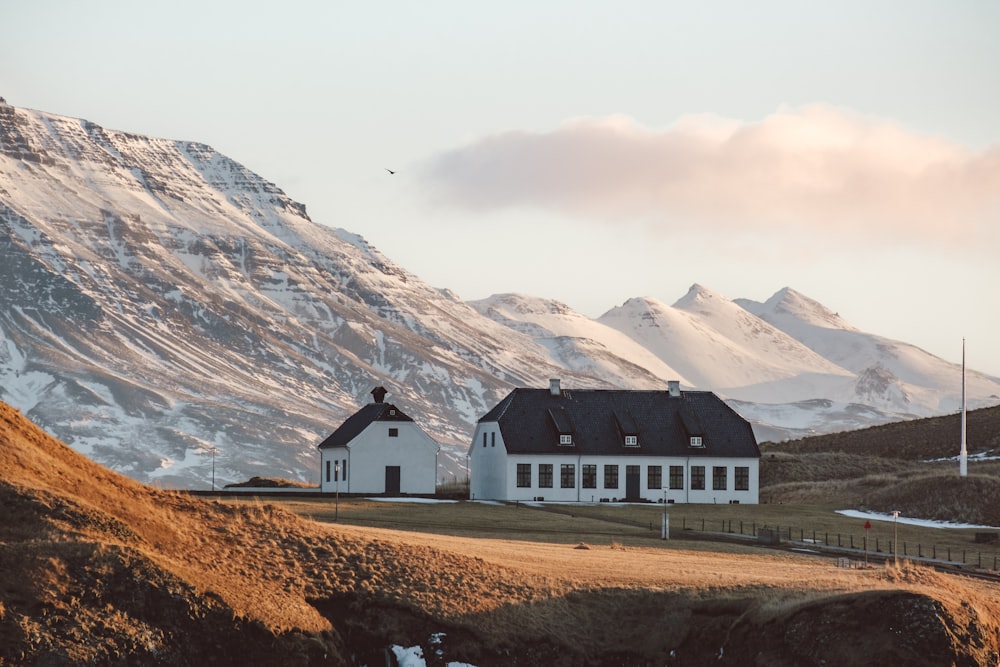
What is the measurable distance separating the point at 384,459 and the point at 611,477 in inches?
695

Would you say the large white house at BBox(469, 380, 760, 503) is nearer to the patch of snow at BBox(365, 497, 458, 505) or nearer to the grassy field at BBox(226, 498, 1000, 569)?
the grassy field at BBox(226, 498, 1000, 569)

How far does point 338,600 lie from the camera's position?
1903 inches

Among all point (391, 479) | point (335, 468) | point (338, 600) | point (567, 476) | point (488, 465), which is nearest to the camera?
point (338, 600)

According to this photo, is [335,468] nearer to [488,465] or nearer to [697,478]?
[488,465]

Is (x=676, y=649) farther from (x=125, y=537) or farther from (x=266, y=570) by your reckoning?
(x=125, y=537)

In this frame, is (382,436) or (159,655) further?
(382,436)

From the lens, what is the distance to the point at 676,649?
4747 centimetres

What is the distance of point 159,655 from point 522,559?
17094 millimetres

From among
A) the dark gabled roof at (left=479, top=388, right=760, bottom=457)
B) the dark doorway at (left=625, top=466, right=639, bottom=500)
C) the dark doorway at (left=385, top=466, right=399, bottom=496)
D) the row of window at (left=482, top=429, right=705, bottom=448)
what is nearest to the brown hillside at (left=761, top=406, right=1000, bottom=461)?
the dark gabled roof at (left=479, top=388, right=760, bottom=457)

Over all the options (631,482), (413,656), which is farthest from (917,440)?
(413,656)

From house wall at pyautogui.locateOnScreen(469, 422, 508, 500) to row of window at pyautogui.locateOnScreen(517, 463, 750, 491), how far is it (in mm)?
1871

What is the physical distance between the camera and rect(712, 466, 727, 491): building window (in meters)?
116

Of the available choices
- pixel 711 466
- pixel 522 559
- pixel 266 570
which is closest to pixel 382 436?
pixel 711 466

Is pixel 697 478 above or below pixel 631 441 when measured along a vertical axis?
below
